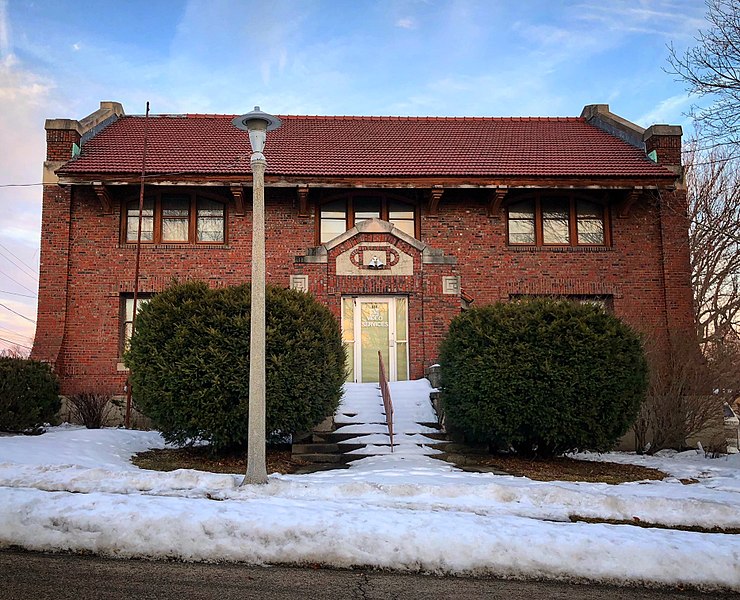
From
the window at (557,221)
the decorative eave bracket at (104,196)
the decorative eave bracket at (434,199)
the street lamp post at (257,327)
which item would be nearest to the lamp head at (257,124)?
the street lamp post at (257,327)

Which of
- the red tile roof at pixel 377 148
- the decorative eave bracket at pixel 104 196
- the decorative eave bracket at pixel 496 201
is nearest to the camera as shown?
the decorative eave bracket at pixel 104 196

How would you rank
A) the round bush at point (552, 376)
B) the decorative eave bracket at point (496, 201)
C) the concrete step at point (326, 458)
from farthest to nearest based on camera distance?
1. the decorative eave bracket at point (496, 201)
2. the concrete step at point (326, 458)
3. the round bush at point (552, 376)

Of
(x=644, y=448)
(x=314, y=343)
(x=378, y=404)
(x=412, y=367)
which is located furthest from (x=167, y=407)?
(x=644, y=448)

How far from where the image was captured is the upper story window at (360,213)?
17.4 m

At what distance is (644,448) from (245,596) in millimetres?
11196

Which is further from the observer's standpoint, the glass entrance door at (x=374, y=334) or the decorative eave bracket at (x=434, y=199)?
the decorative eave bracket at (x=434, y=199)

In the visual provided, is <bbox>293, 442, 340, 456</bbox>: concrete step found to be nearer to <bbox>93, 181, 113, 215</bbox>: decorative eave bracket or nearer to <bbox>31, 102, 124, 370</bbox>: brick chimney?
<bbox>31, 102, 124, 370</bbox>: brick chimney

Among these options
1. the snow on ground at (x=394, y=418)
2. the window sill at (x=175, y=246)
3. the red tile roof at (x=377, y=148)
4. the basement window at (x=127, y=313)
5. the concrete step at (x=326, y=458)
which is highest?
the red tile roof at (x=377, y=148)

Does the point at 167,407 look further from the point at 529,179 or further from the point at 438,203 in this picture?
the point at 529,179

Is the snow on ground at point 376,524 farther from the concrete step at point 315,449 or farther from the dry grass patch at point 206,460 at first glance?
the concrete step at point 315,449

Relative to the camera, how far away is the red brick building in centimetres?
1606

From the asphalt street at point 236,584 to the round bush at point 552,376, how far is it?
537cm

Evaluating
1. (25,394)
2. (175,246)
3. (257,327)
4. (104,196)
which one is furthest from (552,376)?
(104,196)

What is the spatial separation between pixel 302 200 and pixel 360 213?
164 cm
